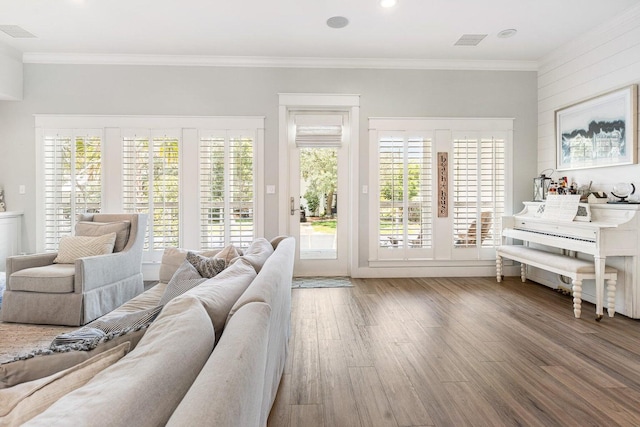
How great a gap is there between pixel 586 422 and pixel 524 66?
4.56 meters

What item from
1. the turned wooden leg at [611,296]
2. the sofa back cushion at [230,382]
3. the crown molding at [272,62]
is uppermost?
the crown molding at [272,62]

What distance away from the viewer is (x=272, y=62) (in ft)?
15.2

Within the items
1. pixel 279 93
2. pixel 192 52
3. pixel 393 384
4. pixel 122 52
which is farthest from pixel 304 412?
pixel 122 52

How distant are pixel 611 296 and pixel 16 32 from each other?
22.2 ft

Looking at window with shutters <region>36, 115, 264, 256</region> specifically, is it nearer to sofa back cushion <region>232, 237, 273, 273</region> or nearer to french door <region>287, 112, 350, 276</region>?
french door <region>287, 112, 350, 276</region>

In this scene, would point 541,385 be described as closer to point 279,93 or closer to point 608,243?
point 608,243

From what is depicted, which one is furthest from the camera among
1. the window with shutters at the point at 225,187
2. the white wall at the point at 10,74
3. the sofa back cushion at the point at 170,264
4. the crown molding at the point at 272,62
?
the window with shutters at the point at 225,187

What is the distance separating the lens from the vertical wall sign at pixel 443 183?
4773 millimetres

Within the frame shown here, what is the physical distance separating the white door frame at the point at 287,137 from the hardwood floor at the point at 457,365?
1276mm

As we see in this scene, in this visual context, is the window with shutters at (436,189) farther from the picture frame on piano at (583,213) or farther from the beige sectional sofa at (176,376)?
the beige sectional sofa at (176,376)

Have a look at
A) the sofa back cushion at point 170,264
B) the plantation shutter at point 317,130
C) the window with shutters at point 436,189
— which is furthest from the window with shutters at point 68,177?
the window with shutters at point 436,189

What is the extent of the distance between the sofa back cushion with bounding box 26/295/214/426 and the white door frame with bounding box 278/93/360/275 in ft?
12.3

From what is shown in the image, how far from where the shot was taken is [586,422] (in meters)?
1.72

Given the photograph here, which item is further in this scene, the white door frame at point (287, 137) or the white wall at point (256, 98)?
the white door frame at point (287, 137)
